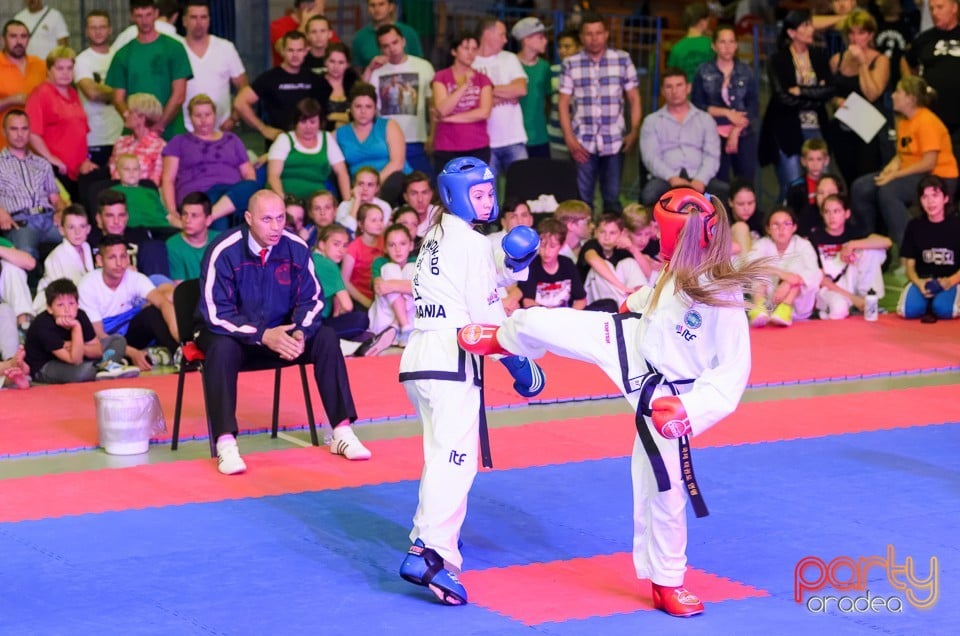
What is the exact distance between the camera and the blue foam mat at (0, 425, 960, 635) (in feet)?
15.8

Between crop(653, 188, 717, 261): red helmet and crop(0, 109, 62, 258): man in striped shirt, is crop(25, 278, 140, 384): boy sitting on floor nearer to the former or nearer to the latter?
crop(0, 109, 62, 258): man in striped shirt

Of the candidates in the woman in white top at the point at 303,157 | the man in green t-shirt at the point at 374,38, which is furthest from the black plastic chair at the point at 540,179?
the man in green t-shirt at the point at 374,38

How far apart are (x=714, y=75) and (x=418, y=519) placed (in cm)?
775

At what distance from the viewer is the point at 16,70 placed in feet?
34.9

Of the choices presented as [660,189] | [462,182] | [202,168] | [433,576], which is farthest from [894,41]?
[433,576]

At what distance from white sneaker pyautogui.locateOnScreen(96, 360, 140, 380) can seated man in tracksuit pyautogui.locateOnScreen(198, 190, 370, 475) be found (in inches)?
70.1

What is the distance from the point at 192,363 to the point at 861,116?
274 inches

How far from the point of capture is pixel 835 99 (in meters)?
12.2

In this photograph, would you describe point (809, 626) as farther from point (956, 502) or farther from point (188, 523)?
point (188, 523)

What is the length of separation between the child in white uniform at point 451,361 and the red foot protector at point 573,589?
0.17m

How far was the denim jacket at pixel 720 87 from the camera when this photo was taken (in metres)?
12.0

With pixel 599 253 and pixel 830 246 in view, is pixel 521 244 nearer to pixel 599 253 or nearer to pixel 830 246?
pixel 599 253

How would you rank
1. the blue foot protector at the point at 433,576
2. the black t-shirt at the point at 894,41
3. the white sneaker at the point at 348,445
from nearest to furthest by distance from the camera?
the blue foot protector at the point at 433,576, the white sneaker at the point at 348,445, the black t-shirt at the point at 894,41

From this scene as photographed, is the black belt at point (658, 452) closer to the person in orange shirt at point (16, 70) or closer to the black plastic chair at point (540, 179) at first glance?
the black plastic chair at point (540, 179)
